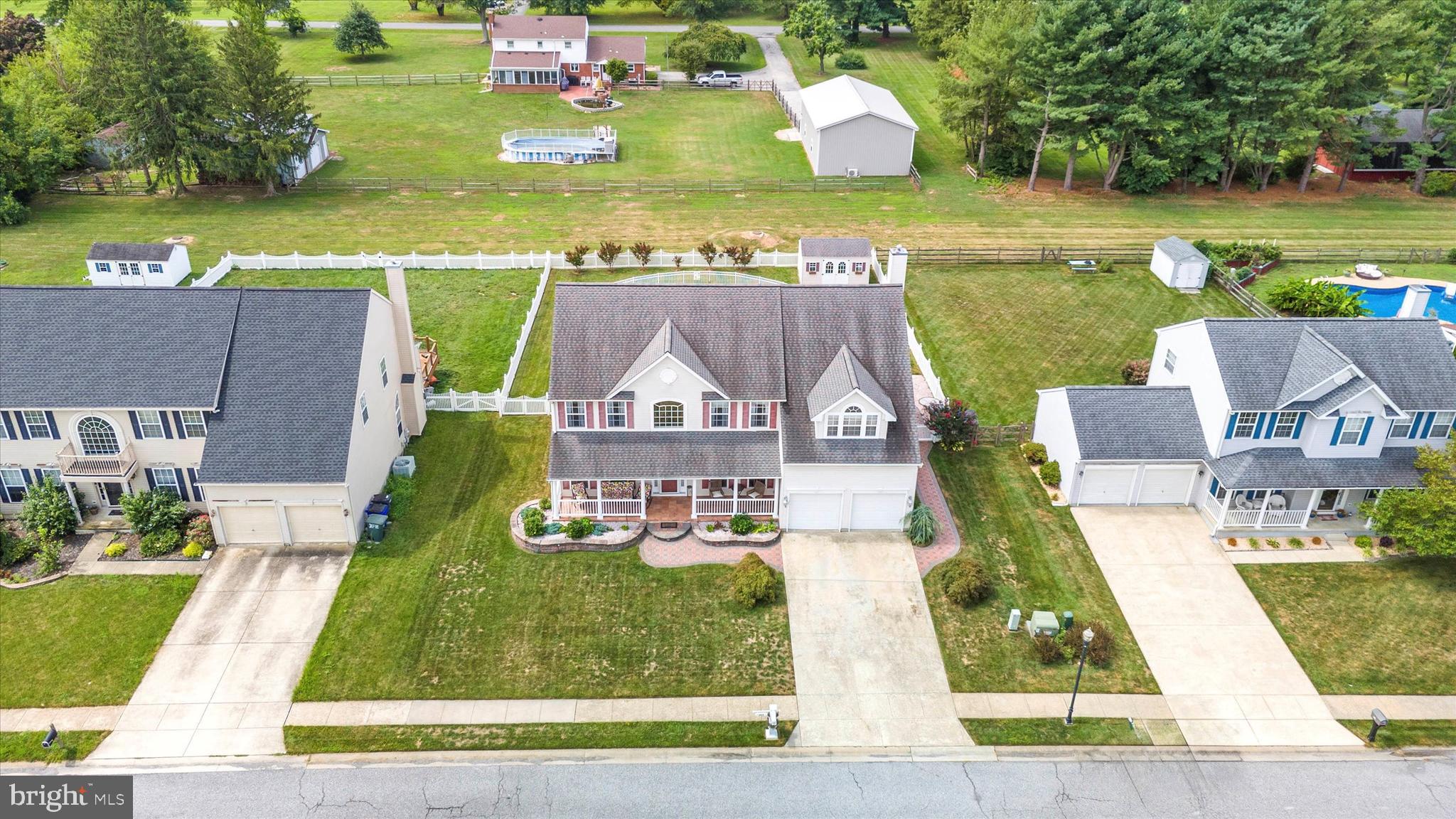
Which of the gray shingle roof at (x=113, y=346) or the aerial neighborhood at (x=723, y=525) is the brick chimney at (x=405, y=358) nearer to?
the aerial neighborhood at (x=723, y=525)

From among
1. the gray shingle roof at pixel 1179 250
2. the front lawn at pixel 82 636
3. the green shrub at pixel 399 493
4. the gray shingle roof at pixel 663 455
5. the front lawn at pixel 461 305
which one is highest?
the gray shingle roof at pixel 1179 250

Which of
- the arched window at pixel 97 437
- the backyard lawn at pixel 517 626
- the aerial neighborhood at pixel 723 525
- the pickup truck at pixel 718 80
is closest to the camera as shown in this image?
the aerial neighborhood at pixel 723 525

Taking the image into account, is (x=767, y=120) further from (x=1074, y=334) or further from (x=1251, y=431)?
(x=1251, y=431)

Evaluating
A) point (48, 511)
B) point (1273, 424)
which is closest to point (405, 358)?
point (48, 511)

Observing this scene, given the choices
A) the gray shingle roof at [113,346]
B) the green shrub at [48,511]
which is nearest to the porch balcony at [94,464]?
the green shrub at [48,511]

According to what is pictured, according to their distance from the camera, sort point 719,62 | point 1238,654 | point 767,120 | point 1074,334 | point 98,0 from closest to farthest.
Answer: point 1238,654 < point 1074,334 < point 98,0 < point 767,120 < point 719,62

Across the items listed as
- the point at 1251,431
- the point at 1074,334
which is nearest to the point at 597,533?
the point at 1251,431
